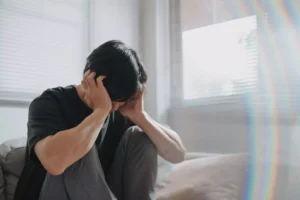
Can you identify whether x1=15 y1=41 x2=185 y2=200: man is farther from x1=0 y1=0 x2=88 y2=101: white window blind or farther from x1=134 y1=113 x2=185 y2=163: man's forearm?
x1=0 y1=0 x2=88 y2=101: white window blind

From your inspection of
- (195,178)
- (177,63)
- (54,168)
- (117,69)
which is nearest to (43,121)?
(54,168)

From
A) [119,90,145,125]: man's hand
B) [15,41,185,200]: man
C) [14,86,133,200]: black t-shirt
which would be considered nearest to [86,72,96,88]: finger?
[15,41,185,200]: man

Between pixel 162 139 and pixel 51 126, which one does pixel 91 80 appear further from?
pixel 162 139

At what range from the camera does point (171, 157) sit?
53.1 inches

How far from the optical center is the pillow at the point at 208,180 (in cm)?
135

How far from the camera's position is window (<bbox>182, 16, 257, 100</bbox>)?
1851 mm

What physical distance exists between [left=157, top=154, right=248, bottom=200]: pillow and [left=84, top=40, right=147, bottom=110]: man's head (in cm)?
48

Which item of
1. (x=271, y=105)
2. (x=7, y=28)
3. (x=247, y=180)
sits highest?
(x=7, y=28)

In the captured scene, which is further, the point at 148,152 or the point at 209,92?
the point at 209,92

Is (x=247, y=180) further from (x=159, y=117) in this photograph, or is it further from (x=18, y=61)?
(x=18, y=61)

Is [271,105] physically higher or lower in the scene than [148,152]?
higher

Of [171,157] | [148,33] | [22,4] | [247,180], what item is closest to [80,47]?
[22,4]

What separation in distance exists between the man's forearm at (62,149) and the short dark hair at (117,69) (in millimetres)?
188

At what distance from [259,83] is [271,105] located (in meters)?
0.14
